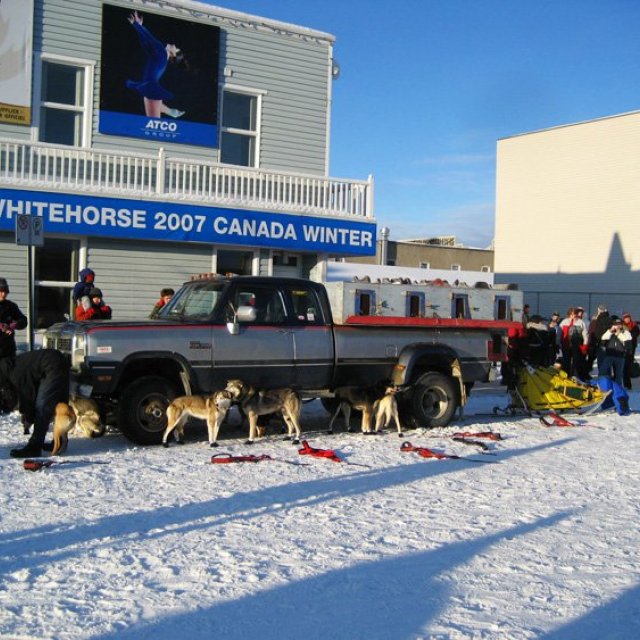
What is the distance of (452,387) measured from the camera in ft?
36.3

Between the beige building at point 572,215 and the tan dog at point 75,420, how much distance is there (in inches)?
1148

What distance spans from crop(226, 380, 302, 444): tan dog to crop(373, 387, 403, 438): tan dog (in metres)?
1.19

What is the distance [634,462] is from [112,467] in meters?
5.67

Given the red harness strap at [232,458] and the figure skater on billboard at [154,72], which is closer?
the red harness strap at [232,458]

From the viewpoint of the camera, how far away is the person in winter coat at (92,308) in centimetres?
1109

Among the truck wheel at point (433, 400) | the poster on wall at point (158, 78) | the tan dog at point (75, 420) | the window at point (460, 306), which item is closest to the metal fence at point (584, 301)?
the poster on wall at point (158, 78)

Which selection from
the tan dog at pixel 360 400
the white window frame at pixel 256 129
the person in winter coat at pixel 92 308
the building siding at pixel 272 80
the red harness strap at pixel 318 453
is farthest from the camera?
the white window frame at pixel 256 129

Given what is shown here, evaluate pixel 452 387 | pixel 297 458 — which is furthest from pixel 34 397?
pixel 452 387

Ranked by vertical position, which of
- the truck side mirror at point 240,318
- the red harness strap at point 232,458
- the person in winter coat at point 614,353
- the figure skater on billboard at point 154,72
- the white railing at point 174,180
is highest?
the figure skater on billboard at point 154,72

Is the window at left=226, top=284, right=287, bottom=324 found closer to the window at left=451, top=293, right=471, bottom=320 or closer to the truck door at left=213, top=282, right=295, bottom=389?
the truck door at left=213, top=282, right=295, bottom=389

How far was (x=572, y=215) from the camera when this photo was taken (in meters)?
37.6

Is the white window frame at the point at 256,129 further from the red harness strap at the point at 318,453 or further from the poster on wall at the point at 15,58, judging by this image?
the red harness strap at the point at 318,453

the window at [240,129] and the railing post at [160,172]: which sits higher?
the window at [240,129]

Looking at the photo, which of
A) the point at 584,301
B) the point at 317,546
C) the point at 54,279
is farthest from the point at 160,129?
the point at 584,301
